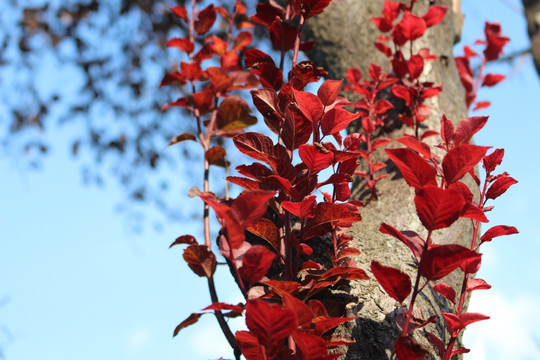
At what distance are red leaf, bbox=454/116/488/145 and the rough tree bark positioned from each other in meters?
0.30

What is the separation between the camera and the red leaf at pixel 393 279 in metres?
0.56

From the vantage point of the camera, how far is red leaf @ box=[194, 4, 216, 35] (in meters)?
A: 1.16

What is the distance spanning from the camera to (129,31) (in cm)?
400

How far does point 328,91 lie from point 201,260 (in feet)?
1.10

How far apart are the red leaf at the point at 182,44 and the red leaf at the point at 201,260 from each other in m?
0.61

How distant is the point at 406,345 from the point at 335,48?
1.16m

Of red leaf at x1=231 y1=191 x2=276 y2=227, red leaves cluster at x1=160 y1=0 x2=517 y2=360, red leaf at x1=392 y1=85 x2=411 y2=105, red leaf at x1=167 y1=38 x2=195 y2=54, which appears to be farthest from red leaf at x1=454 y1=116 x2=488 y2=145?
red leaf at x1=167 y1=38 x2=195 y2=54

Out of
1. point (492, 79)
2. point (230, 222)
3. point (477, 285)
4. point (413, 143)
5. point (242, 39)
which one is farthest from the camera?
point (492, 79)

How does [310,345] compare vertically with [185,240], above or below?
below

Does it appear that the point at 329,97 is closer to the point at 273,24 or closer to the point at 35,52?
the point at 273,24

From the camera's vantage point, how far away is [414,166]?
55 cm

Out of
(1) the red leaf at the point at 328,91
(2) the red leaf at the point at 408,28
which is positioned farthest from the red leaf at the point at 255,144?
(2) the red leaf at the point at 408,28

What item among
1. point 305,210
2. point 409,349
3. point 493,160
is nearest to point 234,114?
point 305,210

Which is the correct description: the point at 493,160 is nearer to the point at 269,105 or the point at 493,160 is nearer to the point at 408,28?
the point at 269,105
